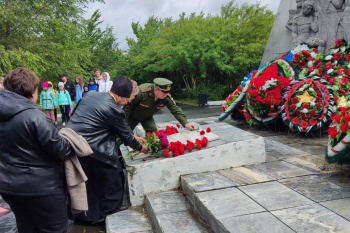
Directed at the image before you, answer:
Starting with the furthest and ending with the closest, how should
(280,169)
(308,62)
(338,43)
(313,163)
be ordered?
(308,62), (338,43), (313,163), (280,169)

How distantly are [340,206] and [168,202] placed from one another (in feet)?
5.43

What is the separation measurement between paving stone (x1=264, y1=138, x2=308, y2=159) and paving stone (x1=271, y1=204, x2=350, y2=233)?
1.84 meters

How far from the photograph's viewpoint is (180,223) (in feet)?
10.2

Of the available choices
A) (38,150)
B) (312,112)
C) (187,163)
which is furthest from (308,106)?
(38,150)

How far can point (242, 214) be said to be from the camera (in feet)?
9.19

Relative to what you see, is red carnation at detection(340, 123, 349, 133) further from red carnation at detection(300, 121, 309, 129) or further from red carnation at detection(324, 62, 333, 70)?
red carnation at detection(324, 62, 333, 70)

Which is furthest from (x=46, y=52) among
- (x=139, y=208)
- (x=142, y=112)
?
(x=139, y=208)

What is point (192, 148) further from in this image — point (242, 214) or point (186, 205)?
point (242, 214)

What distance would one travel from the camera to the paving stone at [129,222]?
130 inches

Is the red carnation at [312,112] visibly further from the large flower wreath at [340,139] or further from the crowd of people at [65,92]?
the crowd of people at [65,92]

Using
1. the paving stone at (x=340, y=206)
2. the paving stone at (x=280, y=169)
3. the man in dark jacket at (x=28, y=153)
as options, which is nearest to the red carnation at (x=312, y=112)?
the paving stone at (x=280, y=169)

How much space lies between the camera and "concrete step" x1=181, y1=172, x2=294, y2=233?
259 cm

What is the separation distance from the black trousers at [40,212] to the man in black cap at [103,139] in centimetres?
93

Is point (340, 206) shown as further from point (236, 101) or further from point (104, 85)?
point (104, 85)
